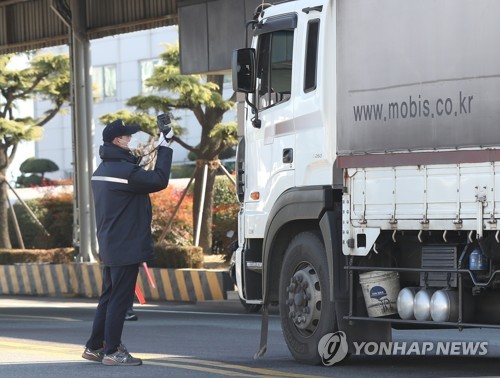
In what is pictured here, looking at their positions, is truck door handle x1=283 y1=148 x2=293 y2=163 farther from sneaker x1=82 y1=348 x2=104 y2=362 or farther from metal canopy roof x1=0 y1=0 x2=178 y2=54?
metal canopy roof x1=0 y1=0 x2=178 y2=54

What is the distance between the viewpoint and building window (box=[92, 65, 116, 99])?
67.4 metres

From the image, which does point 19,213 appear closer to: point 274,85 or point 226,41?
point 226,41

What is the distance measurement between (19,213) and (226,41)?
60.1 feet

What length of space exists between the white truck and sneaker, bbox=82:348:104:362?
1.48 metres

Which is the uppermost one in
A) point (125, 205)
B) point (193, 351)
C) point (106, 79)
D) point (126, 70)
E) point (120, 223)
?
point (126, 70)

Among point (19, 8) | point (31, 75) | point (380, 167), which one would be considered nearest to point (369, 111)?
point (380, 167)

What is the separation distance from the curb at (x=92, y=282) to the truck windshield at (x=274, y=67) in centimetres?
1248

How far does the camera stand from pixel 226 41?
80.1 ft

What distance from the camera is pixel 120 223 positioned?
1099 cm

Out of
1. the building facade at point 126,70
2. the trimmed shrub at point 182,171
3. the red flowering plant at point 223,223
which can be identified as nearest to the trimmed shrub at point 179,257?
the red flowering plant at point 223,223

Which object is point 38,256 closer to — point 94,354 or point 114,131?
point 94,354

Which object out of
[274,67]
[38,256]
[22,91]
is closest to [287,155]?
[274,67]

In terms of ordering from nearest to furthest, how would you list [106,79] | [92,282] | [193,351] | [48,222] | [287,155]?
[287,155] < [193,351] < [92,282] < [48,222] < [106,79]

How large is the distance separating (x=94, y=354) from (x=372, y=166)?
9.73 feet
